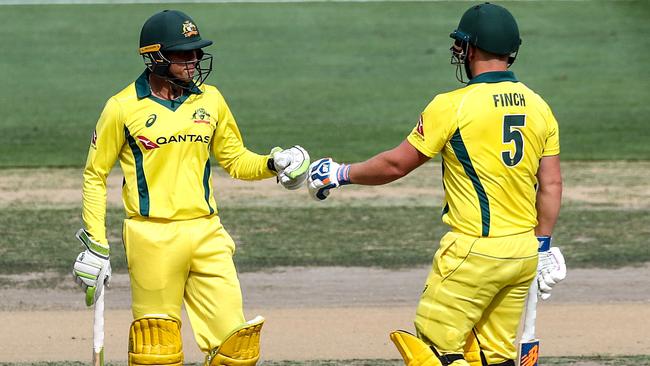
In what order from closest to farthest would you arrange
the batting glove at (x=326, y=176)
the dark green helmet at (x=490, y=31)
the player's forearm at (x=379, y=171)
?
the dark green helmet at (x=490, y=31), the player's forearm at (x=379, y=171), the batting glove at (x=326, y=176)

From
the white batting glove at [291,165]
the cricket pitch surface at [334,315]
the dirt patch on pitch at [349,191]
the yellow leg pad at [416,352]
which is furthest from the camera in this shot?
the dirt patch on pitch at [349,191]

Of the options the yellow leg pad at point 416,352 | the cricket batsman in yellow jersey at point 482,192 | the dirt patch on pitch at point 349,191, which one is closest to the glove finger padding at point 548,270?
the cricket batsman in yellow jersey at point 482,192

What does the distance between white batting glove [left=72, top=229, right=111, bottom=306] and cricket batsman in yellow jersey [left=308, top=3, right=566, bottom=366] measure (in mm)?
1540

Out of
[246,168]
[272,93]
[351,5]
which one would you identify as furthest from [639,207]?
[351,5]

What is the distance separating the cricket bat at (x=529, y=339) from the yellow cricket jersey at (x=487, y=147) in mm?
479

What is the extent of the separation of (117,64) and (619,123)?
433 inches

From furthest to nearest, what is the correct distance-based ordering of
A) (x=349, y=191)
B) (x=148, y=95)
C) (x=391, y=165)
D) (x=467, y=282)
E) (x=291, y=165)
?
(x=349, y=191) < (x=291, y=165) < (x=148, y=95) < (x=391, y=165) < (x=467, y=282)

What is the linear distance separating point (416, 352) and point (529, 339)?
708 mm

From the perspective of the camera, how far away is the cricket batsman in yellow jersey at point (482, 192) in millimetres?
6410

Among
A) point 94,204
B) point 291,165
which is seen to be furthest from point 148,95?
point 291,165

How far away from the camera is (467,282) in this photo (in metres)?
6.40

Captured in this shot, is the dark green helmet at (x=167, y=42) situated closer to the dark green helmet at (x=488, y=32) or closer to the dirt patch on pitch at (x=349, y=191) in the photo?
the dark green helmet at (x=488, y=32)

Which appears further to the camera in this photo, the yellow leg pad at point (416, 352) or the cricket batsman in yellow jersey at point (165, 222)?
the cricket batsman in yellow jersey at point (165, 222)

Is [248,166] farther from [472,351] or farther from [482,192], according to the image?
[472,351]
